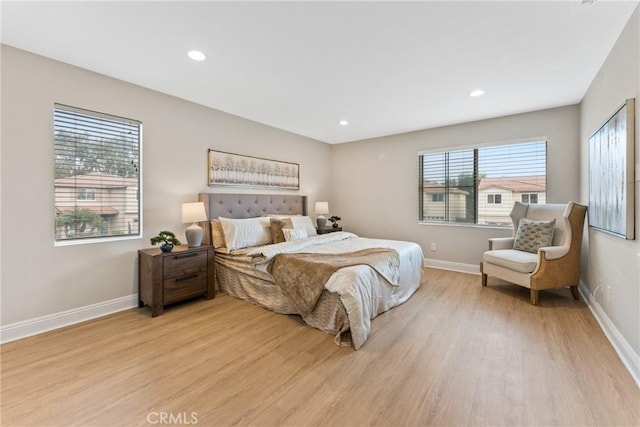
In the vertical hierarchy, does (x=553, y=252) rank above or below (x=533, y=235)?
below

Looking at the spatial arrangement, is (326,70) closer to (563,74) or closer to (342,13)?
(342,13)

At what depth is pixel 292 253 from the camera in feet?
9.84

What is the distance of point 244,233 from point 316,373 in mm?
2117

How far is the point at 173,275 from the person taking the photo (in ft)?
9.50

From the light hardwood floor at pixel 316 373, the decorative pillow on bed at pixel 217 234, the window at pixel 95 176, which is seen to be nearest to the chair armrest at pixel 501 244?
the light hardwood floor at pixel 316 373

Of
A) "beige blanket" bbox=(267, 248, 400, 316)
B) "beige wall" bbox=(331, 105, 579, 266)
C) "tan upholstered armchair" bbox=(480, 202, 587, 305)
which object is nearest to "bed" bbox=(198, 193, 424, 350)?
"beige blanket" bbox=(267, 248, 400, 316)

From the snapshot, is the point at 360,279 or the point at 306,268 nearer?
the point at 360,279

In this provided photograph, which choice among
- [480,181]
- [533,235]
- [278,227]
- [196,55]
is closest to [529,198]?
[480,181]

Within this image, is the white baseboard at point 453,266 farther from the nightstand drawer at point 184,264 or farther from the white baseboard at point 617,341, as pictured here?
the nightstand drawer at point 184,264

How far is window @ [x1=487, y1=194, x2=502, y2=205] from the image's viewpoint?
4.16 meters

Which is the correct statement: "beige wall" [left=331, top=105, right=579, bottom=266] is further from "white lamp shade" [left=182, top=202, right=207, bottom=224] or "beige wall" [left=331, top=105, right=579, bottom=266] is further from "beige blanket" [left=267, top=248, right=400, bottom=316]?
"white lamp shade" [left=182, top=202, right=207, bottom=224]

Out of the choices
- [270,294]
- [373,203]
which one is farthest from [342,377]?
[373,203]

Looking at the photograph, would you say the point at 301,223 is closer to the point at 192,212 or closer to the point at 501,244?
the point at 192,212

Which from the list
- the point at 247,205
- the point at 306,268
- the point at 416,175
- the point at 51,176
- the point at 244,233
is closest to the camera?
the point at 51,176
